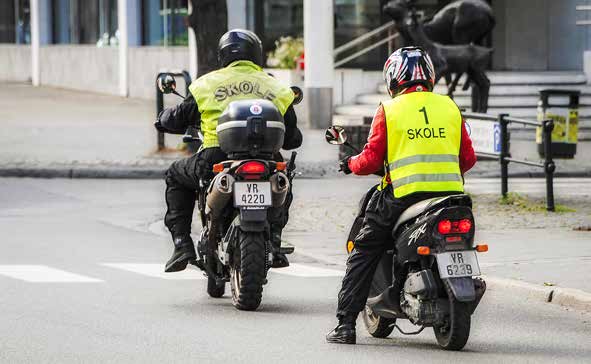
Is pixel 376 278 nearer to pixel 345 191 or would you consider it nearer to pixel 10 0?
pixel 345 191

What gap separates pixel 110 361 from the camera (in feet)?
26.9

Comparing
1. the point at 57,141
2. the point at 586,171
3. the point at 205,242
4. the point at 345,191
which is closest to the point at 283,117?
the point at 205,242

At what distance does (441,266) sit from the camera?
8.16 metres

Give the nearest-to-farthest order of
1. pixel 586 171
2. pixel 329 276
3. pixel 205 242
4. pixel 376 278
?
pixel 376 278 < pixel 205 242 < pixel 329 276 < pixel 586 171

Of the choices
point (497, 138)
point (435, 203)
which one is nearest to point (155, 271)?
point (435, 203)

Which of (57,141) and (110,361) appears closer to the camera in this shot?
(110,361)

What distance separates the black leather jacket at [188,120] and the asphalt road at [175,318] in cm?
107

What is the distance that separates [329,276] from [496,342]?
305 centimetres

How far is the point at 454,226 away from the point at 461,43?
17.0 meters

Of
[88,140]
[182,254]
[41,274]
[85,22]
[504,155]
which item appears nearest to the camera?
[182,254]

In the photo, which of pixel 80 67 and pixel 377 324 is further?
pixel 80 67

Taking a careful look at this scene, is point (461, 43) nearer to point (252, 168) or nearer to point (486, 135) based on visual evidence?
point (486, 135)

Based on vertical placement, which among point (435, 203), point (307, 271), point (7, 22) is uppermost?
point (7, 22)

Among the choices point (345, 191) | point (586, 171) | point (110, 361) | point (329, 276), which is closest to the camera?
point (110, 361)
